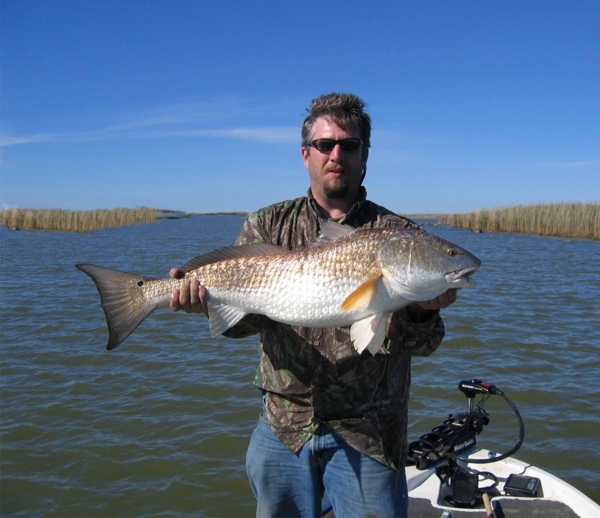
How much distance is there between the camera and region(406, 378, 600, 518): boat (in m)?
4.33

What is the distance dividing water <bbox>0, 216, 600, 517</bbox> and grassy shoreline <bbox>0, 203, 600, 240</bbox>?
25169 millimetres

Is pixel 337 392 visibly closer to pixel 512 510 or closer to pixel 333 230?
pixel 333 230

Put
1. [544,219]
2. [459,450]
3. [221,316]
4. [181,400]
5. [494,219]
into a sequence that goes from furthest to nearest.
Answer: [494,219] → [544,219] → [181,400] → [459,450] → [221,316]

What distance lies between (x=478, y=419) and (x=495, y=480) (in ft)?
2.12

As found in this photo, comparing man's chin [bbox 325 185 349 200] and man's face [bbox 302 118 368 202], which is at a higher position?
man's face [bbox 302 118 368 202]

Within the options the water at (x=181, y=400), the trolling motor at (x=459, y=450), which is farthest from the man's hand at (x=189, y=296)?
the water at (x=181, y=400)

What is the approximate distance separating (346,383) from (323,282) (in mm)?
636

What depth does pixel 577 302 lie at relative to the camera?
15.0 m

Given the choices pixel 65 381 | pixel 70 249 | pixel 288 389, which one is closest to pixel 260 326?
pixel 288 389

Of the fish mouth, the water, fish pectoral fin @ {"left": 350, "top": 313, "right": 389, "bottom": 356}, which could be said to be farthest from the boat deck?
the fish mouth

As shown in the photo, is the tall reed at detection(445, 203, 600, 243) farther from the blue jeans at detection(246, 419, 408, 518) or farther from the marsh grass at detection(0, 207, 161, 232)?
the blue jeans at detection(246, 419, 408, 518)

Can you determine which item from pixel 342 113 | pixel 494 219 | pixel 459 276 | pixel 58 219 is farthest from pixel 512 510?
pixel 58 219

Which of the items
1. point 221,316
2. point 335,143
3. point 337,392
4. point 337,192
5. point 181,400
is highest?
point 335,143

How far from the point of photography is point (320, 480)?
3252 mm
